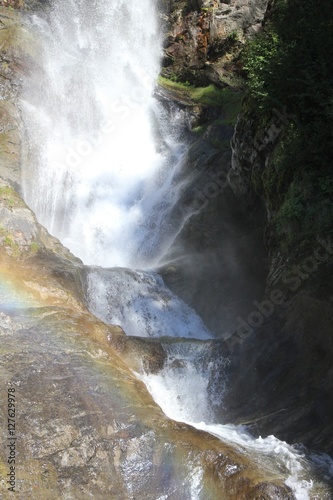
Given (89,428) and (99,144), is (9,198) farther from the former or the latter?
(99,144)

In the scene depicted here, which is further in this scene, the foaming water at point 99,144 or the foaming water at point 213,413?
the foaming water at point 99,144

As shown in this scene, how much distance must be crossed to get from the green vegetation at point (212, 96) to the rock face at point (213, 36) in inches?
23.5

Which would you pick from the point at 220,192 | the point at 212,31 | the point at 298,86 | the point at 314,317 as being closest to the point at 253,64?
the point at 298,86

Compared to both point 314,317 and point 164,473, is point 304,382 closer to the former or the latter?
point 314,317

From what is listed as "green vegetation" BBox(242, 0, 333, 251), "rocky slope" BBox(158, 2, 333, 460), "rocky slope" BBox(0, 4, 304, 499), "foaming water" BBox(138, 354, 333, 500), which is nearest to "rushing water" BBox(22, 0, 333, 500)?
"foaming water" BBox(138, 354, 333, 500)

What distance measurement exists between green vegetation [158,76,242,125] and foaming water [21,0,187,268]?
1.33 metres

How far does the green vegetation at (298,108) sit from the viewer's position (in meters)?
9.66

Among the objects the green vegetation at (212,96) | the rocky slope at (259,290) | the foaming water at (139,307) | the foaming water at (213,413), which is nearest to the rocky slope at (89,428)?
the foaming water at (213,413)

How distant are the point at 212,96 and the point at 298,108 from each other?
47.4 ft

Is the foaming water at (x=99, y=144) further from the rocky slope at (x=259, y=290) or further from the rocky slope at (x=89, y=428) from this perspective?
the rocky slope at (x=89, y=428)

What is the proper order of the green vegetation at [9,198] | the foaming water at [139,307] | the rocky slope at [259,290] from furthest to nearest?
the foaming water at [139,307]
the green vegetation at [9,198]
the rocky slope at [259,290]

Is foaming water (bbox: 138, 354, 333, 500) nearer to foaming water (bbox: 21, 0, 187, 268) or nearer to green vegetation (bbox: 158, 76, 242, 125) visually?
foaming water (bbox: 21, 0, 187, 268)

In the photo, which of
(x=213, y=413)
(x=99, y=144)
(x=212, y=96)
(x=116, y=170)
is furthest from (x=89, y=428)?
(x=212, y=96)

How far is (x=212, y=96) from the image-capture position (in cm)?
2442
